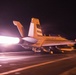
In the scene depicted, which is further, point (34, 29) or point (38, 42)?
point (34, 29)

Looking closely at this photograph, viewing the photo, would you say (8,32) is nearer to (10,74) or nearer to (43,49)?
(43,49)

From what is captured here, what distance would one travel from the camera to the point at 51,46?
4281 centimetres

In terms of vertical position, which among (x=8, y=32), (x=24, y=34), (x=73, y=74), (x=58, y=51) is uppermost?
(x=8, y=32)

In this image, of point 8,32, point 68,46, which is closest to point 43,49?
point 68,46

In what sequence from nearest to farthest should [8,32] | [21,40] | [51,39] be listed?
1. [21,40]
2. [51,39]
3. [8,32]

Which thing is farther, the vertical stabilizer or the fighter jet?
the vertical stabilizer

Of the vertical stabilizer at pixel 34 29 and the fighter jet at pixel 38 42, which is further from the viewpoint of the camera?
the vertical stabilizer at pixel 34 29

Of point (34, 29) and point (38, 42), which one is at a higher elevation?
point (34, 29)

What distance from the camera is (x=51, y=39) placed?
46.4 meters

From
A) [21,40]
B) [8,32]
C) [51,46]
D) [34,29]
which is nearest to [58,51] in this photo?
[51,46]

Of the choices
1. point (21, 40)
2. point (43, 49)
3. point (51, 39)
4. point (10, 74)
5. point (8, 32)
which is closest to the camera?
point (10, 74)

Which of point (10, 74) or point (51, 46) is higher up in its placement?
point (51, 46)

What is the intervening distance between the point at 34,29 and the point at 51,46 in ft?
15.6

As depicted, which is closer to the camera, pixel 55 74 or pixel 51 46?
pixel 55 74
